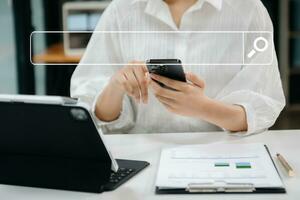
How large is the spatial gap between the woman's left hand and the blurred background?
27 centimetres

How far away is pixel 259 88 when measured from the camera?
1.16 metres

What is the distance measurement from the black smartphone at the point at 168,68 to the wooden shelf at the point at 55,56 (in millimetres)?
315

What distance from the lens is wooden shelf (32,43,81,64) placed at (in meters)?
1.26

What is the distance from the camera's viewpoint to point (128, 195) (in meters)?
0.81

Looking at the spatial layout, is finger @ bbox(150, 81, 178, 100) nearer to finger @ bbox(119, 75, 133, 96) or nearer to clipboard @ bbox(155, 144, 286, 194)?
finger @ bbox(119, 75, 133, 96)

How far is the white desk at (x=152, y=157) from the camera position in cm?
80

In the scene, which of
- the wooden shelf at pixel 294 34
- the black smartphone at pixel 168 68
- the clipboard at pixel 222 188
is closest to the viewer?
the clipboard at pixel 222 188

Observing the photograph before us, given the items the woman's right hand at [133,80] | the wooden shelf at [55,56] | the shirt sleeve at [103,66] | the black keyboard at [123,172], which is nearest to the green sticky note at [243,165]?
the black keyboard at [123,172]

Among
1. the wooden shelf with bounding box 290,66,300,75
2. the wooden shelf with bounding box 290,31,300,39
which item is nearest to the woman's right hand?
the wooden shelf with bounding box 290,31,300,39

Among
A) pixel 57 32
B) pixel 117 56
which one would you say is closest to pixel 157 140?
pixel 117 56

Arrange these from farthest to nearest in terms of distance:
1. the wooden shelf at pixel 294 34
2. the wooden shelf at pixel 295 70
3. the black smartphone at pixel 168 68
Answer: the wooden shelf at pixel 295 70 < the wooden shelf at pixel 294 34 < the black smartphone at pixel 168 68

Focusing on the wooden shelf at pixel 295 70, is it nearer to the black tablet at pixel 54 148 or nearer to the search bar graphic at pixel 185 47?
the search bar graphic at pixel 185 47

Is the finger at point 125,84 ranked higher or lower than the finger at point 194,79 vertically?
lower

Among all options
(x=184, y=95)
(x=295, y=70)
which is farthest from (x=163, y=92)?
(x=295, y=70)
